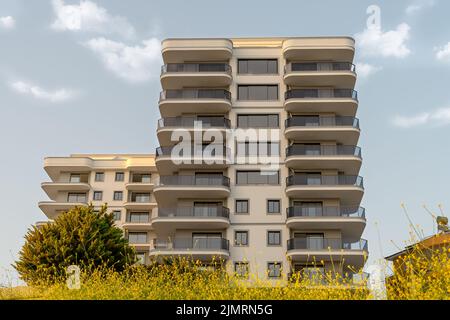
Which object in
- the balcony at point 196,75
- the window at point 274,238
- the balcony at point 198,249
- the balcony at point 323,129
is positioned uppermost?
the balcony at point 196,75

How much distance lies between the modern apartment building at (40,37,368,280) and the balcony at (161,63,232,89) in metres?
0.10

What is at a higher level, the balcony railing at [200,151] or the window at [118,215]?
the window at [118,215]

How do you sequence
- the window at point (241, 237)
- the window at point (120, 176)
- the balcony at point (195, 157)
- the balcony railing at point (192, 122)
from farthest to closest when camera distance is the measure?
the window at point (120, 176) < the balcony railing at point (192, 122) < the balcony at point (195, 157) < the window at point (241, 237)

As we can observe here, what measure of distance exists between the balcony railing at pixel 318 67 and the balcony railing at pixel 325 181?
32.6ft

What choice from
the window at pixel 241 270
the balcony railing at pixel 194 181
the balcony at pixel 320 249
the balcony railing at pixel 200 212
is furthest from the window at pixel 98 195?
the balcony at pixel 320 249

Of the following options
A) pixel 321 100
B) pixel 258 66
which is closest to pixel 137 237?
pixel 258 66

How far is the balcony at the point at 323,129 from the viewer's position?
2028 inches

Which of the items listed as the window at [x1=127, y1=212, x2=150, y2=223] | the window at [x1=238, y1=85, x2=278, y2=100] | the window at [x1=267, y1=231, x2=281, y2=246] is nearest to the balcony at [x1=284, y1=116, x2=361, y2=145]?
the window at [x1=238, y1=85, x2=278, y2=100]

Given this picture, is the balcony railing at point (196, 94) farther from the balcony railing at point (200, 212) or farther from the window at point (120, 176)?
the window at point (120, 176)

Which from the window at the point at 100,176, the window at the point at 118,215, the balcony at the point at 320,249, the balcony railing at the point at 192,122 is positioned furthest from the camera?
the window at the point at 100,176

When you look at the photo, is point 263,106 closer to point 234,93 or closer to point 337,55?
point 234,93

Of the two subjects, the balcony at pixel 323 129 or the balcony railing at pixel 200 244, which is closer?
the balcony railing at pixel 200 244

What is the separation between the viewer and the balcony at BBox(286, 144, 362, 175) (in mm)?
50750
